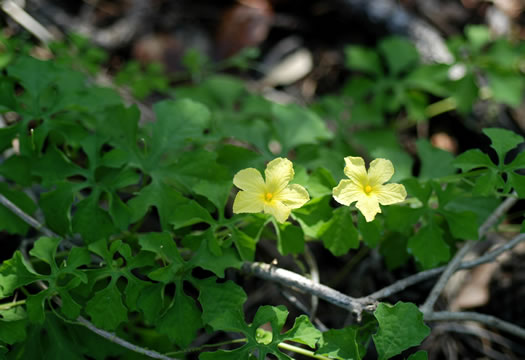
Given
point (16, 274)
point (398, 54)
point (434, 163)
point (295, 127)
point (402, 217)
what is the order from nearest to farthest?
point (16, 274) < point (402, 217) < point (434, 163) < point (295, 127) < point (398, 54)

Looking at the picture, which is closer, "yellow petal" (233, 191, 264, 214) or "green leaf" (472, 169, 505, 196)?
"yellow petal" (233, 191, 264, 214)

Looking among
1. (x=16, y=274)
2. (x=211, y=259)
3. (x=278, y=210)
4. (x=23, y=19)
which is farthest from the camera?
(x=23, y=19)

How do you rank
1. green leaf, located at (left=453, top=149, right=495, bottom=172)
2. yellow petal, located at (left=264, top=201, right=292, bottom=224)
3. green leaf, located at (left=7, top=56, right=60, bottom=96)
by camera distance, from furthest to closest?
1. green leaf, located at (left=7, top=56, right=60, bottom=96)
2. green leaf, located at (left=453, top=149, right=495, bottom=172)
3. yellow petal, located at (left=264, top=201, right=292, bottom=224)

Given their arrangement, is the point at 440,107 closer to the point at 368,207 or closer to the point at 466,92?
the point at 466,92

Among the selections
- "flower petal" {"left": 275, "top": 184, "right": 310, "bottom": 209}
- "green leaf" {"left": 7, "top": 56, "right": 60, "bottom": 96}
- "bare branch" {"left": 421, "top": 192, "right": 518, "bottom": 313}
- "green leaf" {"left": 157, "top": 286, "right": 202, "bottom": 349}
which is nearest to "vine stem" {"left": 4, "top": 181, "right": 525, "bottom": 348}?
"bare branch" {"left": 421, "top": 192, "right": 518, "bottom": 313}

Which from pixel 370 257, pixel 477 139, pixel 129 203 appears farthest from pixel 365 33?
pixel 129 203

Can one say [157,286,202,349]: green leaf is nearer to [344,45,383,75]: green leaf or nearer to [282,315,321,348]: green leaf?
[282,315,321,348]: green leaf

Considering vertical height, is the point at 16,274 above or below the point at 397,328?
above

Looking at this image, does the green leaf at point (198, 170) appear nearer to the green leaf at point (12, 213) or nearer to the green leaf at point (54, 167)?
the green leaf at point (54, 167)

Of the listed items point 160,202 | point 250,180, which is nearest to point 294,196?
point 250,180
